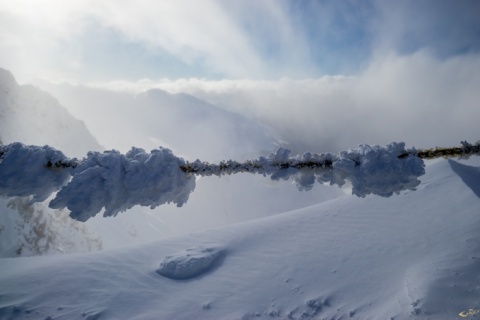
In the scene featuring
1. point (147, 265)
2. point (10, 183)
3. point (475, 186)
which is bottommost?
point (147, 265)

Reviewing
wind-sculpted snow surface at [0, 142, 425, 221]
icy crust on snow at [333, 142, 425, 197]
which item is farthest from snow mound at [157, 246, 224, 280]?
icy crust on snow at [333, 142, 425, 197]

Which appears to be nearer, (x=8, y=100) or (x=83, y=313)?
(x=83, y=313)

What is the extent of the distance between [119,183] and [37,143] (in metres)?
88.1

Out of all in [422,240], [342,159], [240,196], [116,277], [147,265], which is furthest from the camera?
[240,196]

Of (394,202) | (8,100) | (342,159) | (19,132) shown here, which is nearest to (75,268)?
(342,159)

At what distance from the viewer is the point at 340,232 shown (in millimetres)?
18797

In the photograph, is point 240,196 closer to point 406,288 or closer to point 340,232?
point 340,232

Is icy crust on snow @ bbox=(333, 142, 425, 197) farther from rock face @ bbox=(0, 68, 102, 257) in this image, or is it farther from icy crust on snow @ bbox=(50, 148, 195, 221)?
rock face @ bbox=(0, 68, 102, 257)

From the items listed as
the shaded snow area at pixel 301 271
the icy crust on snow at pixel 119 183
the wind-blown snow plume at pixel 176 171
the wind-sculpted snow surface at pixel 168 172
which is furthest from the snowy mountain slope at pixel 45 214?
the icy crust on snow at pixel 119 183

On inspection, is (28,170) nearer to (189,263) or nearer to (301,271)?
(301,271)

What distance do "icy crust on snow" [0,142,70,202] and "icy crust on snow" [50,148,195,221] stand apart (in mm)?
492

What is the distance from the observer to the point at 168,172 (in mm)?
3471

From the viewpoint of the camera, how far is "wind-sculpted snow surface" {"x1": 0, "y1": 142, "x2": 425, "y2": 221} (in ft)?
10.7

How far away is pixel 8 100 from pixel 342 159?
89580mm
